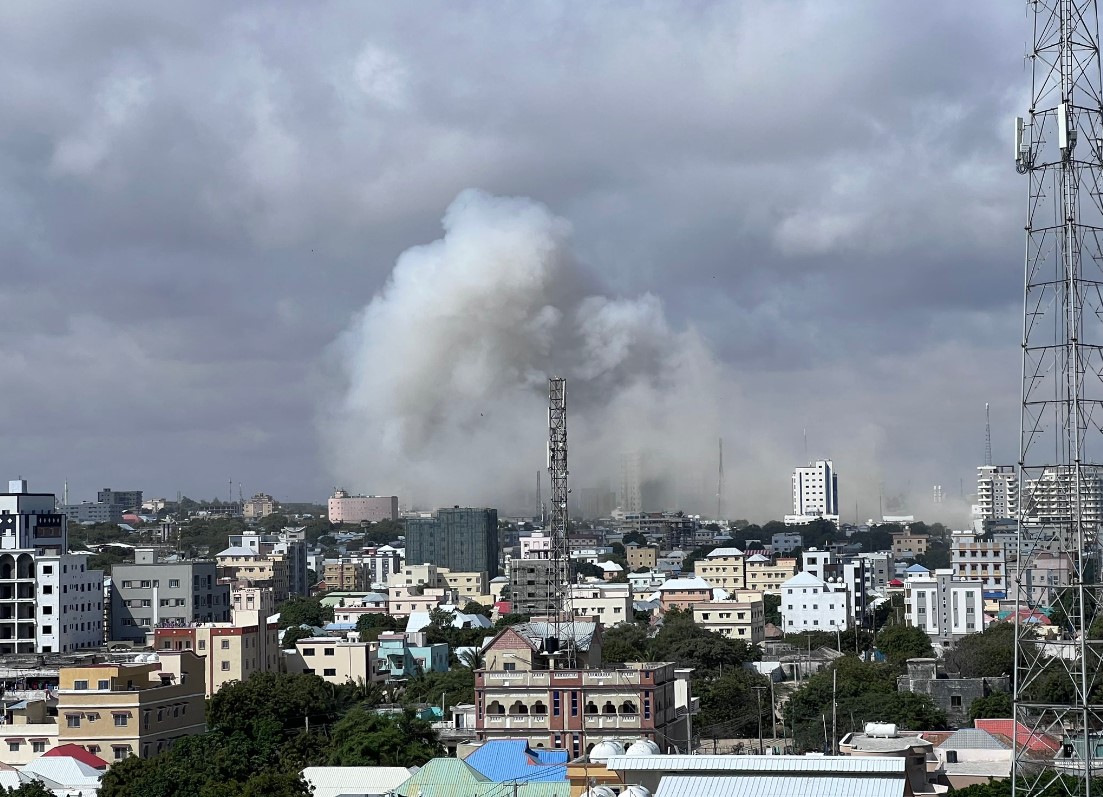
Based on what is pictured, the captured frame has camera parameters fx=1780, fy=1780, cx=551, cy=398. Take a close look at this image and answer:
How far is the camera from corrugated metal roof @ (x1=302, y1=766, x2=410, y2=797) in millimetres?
22703

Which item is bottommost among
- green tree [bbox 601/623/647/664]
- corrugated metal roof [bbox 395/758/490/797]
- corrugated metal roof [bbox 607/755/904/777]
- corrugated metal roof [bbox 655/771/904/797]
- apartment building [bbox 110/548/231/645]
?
corrugated metal roof [bbox 395/758/490/797]

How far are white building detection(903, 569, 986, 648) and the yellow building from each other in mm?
29015

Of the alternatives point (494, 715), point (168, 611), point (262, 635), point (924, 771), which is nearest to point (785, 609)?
point (168, 611)

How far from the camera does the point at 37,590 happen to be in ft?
148

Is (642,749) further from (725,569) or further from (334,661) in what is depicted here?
(725,569)

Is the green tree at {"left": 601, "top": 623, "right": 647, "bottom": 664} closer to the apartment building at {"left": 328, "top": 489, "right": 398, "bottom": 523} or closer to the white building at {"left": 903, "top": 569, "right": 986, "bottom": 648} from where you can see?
the white building at {"left": 903, "top": 569, "right": 986, "bottom": 648}

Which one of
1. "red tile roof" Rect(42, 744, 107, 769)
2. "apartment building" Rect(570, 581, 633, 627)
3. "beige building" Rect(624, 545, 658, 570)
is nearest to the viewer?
"red tile roof" Rect(42, 744, 107, 769)

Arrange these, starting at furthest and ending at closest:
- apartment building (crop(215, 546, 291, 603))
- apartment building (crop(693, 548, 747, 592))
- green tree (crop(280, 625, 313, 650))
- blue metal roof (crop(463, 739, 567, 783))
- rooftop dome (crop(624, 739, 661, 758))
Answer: apartment building (crop(215, 546, 291, 603)) < apartment building (crop(693, 548, 747, 592)) < green tree (crop(280, 625, 313, 650)) < blue metal roof (crop(463, 739, 567, 783)) < rooftop dome (crop(624, 739, 661, 758))

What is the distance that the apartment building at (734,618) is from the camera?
52.5 meters

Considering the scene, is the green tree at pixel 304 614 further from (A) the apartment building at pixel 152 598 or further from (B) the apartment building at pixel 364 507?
(B) the apartment building at pixel 364 507

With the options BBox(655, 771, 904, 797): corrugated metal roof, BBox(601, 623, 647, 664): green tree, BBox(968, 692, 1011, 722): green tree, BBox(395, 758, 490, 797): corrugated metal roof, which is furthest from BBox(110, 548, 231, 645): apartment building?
BBox(655, 771, 904, 797): corrugated metal roof

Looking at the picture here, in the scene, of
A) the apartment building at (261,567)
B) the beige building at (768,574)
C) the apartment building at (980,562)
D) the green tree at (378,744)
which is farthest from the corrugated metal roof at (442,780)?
the apartment building at (261,567)

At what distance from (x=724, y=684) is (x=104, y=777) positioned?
15.7m

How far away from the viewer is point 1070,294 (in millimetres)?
16125
